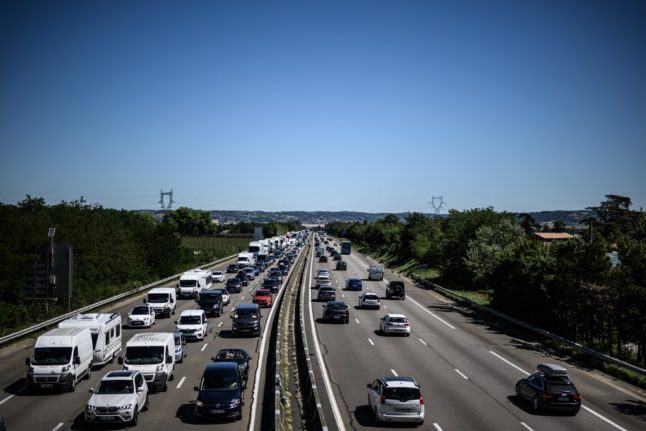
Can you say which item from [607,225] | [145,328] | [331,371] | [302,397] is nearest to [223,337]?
[145,328]

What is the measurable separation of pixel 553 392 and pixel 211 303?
28.9 metres

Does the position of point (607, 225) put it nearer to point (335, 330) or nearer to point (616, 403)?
point (335, 330)

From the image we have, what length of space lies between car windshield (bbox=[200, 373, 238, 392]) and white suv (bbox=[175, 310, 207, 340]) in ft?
46.5

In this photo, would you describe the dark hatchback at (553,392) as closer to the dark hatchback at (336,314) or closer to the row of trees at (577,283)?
the row of trees at (577,283)

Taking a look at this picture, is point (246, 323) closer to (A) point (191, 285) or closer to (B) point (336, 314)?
(B) point (336, 314)

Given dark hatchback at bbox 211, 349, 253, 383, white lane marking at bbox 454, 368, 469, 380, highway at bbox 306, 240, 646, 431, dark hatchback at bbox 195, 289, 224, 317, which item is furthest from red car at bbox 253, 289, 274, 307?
white lane marking at bbox 454, 368, 469, 380

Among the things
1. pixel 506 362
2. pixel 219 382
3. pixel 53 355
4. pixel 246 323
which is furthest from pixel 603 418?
pixel 53 355

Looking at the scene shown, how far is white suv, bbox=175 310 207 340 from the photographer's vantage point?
34.3 metres

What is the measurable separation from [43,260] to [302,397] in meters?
28.2

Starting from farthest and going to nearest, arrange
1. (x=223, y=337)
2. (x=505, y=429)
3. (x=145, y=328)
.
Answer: (x=145, y=328) → (x=223, y=337) → (x=505, y=429)

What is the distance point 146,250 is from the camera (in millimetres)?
78875

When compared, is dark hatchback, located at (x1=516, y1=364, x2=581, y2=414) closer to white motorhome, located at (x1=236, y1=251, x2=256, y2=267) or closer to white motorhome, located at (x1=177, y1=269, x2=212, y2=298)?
white motorhome, located at (x1=177, y1=269, x2=212, y2=298)

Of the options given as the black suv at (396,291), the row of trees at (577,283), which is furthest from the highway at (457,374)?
the black suv at (396,291)

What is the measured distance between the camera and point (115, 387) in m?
19.6
